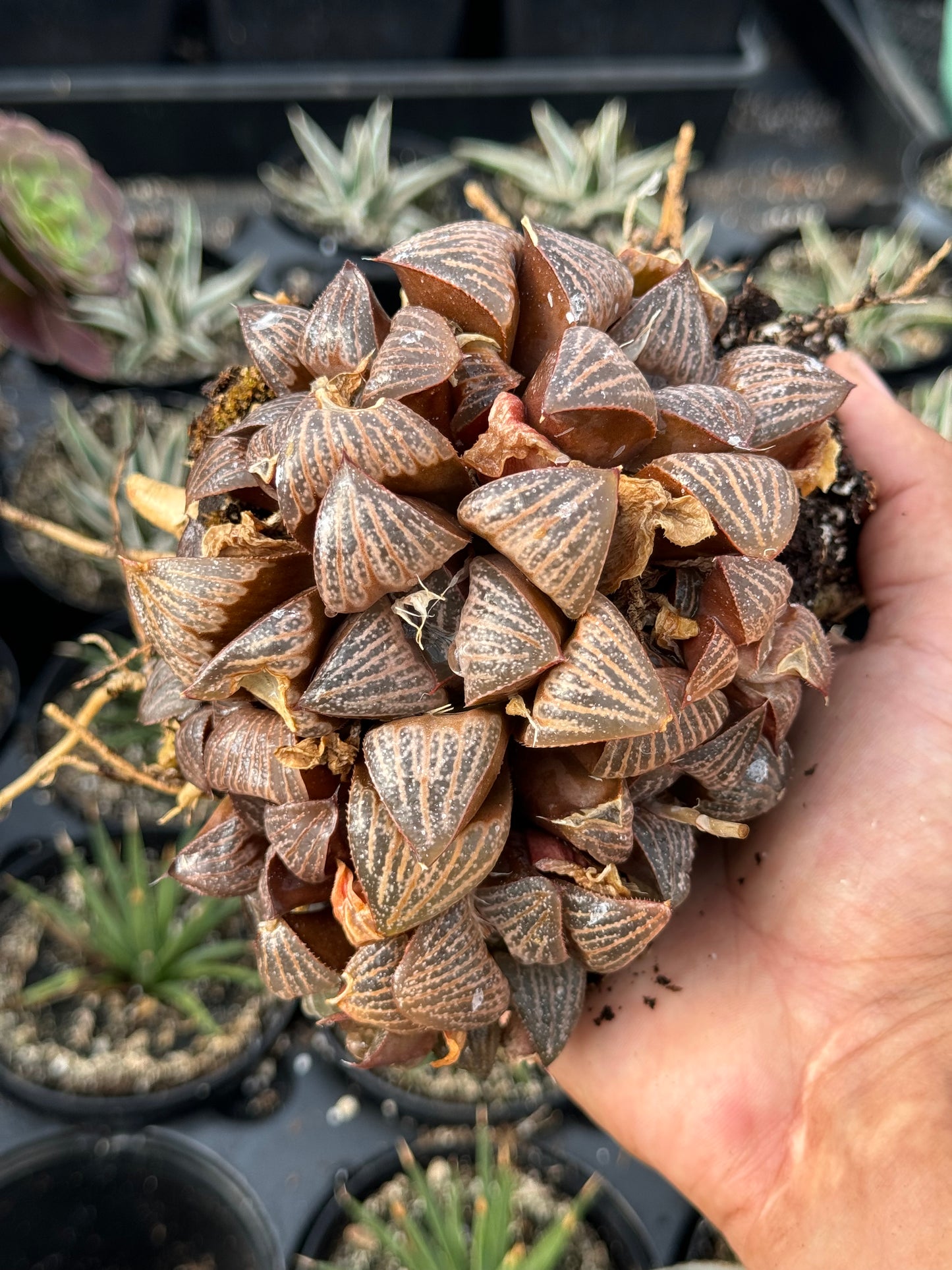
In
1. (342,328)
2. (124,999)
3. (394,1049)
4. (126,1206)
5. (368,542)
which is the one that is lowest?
(126,1206)

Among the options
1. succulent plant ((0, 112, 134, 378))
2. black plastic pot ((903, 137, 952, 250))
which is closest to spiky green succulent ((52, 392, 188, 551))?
Answer: succulent plant ((0, 112, 134, 378))

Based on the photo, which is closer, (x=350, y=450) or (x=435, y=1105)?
(x=350, y=450)

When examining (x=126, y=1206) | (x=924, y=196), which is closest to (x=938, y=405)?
(x=924, y=196)

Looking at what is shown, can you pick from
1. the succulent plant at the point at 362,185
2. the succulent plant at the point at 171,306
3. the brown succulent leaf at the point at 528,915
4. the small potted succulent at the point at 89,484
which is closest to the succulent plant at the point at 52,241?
the small potted succulent at the point at 89,484

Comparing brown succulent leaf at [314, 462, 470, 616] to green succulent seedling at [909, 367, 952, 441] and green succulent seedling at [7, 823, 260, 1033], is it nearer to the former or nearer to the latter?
green succulent seedling at [7, 823, 260, 1033]

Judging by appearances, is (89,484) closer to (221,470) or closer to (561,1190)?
(221,470)

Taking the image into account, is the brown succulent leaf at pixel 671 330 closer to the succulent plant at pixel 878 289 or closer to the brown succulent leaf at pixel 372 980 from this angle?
the brown succulent leaf at pixel 372 980

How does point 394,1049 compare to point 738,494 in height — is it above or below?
below
